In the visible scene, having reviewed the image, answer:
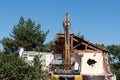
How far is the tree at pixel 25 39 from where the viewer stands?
195 ft

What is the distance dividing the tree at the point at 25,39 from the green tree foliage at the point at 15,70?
3455 centimetres

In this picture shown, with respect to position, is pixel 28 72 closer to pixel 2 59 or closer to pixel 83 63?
pixel 2 59

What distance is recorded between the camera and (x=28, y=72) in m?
22.2

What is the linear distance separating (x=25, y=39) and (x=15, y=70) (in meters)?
37.4

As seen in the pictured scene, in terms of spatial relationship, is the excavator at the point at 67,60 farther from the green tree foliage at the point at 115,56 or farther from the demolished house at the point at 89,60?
the green tree foliage at the point at 115,56

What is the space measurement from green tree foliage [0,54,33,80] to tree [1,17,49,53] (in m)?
34.5

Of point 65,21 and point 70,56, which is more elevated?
point 65,21

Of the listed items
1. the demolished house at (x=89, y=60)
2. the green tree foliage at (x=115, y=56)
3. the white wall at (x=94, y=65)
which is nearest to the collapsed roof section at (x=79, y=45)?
the demolished house at (x=89, y=60)

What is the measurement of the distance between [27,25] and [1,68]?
39.6m

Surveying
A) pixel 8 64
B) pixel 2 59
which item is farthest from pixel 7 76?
pixel 2 59

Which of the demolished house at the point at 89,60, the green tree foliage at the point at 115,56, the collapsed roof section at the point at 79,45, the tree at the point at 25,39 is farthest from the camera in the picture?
the green tree foliage at the point at 115,56

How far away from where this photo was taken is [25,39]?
59875mm

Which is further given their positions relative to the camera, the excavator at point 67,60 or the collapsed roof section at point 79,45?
the collapsed roof section at point 79,45

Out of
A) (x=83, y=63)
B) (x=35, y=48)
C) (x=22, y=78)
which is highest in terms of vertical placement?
(x=35, y=48)
